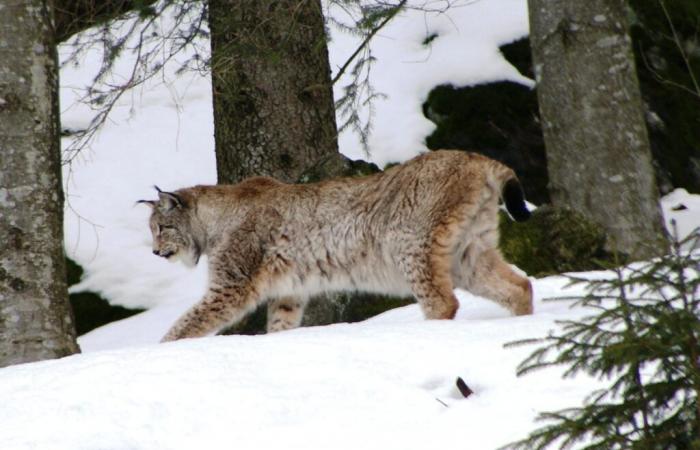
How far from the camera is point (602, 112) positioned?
8.45 metres

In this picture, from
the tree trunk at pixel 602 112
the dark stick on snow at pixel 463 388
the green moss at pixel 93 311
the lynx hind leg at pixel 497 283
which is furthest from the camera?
the green moss at pixel 93 311

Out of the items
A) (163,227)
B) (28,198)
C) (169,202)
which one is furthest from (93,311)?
(28,198)

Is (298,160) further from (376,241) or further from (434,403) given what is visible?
(434,403)

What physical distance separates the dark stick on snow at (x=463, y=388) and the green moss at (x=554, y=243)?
138 inches

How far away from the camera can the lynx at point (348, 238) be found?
595cm

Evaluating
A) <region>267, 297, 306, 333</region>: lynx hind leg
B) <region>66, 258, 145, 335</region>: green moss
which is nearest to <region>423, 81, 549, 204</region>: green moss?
<region>66, 258, 145, 335</region>: green moss

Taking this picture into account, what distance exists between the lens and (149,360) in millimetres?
4473

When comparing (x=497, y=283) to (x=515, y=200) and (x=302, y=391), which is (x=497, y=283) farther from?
(x=302, y=391)

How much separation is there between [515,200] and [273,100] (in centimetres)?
249

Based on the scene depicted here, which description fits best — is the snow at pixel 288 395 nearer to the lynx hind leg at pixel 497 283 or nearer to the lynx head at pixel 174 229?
the lynx hind leg at pixel 497 283

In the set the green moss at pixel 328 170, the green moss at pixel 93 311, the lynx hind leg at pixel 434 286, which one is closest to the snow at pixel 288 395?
the lynx hind leg at pixel 434 286

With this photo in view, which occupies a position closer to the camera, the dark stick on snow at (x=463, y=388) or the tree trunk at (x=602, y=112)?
the dark stick on snow at (x=463, y=388)

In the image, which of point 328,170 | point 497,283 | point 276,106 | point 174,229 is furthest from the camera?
point 276,106

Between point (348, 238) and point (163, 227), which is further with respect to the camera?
→ point (163, 227)
